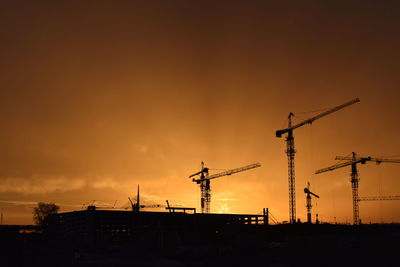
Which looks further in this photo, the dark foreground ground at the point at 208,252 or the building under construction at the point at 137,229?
the building under construction at the point at 137,229

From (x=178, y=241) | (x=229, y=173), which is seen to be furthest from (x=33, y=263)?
(x=229, y=173)

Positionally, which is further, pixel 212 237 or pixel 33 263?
pixel 212 237

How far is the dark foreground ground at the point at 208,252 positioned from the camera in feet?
146

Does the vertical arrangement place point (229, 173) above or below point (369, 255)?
above

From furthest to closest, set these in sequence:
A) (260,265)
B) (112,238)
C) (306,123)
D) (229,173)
A: (229,173), (306,123), (112,238), (260,265)

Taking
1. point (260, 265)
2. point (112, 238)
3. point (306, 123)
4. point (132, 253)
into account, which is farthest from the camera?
point (306, 123)

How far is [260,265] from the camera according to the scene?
43000 millimetres

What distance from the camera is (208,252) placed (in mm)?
47594

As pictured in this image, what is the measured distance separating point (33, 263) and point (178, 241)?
16.4 m

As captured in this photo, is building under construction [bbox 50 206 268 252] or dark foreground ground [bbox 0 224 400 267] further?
building under construction [bbox 50 206 268 252]

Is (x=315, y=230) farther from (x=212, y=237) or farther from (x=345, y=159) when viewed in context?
(x=345, y=159)

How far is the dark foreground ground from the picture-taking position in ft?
146

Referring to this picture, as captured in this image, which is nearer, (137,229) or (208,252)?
(208,252)

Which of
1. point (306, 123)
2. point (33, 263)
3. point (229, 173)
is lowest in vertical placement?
point (33, 263)
